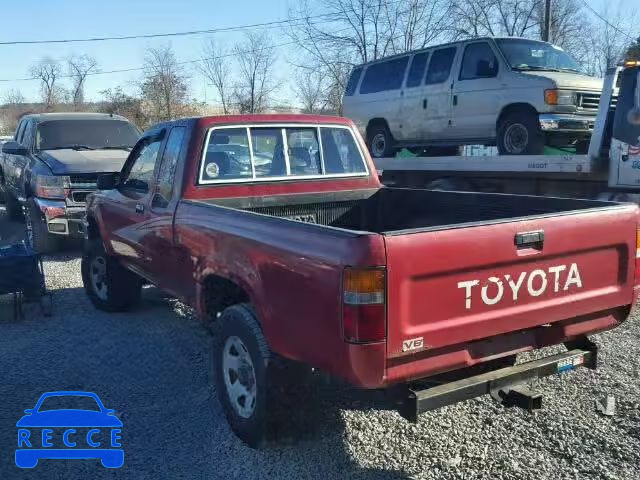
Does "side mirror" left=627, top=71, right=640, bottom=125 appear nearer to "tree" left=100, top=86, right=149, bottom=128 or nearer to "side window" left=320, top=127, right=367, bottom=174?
"side window" left=320, top=127, right=367, bottom=174

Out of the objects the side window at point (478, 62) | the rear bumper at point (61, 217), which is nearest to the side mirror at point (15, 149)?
the rear bumper at point (61, 217)

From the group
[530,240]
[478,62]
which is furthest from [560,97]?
[530,240]

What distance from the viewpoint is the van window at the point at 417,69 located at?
37.3 ft

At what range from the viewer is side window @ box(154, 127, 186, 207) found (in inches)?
→ 180

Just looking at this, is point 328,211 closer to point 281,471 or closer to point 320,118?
point 320,118

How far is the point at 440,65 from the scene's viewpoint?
11.1 meters

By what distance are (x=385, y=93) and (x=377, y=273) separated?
33.3 ft

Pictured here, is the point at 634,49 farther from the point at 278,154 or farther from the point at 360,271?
Answer: the point at 360,271

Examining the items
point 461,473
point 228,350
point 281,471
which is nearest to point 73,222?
point 228,350

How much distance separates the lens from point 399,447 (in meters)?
3.49

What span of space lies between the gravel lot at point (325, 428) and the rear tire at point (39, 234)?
153 inches

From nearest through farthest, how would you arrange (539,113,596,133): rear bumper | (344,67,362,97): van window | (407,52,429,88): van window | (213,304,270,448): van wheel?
(213,304,270,448): van wheel < (539,113,596,133): rear bumper < (407,52,429,88): van window < (344,67,362,97): van window

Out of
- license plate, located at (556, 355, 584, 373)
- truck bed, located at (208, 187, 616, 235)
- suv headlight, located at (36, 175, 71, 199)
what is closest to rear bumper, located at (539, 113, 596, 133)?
truck bed, located at (208, 187, 616, 235)

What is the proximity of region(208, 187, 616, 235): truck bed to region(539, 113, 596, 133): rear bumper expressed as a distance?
16.7 feet
